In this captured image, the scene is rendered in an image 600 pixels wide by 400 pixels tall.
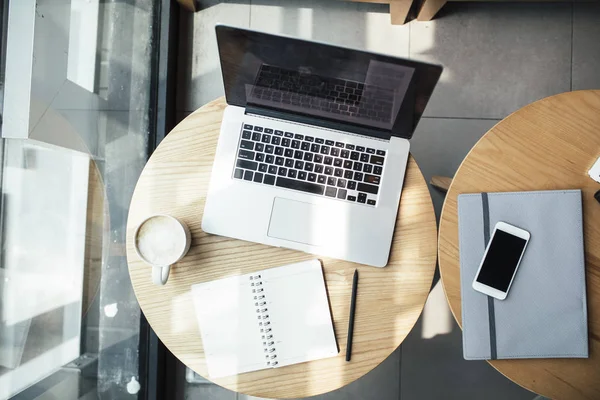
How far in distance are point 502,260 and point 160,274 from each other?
2.25ft

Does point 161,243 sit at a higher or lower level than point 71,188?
lower

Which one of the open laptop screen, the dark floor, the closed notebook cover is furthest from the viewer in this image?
the dark floor

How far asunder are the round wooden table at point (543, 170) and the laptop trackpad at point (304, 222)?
0.23 meters

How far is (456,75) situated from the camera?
5.02 feet

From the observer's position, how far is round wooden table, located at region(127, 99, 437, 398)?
95 centimetres

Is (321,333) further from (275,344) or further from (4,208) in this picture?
(4,208)

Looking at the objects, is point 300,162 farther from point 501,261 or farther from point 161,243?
point 501,261

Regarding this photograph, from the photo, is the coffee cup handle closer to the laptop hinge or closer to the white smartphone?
the laptop hinge

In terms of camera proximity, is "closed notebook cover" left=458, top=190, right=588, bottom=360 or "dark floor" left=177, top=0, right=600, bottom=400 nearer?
"closed notebook cover" left=458, top=190, right=588, bottom=360

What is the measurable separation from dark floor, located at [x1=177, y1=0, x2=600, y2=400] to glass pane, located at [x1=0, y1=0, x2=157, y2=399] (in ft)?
1.32

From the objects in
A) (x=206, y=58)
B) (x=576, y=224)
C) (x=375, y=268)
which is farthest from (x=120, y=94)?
(x=576, y=224)

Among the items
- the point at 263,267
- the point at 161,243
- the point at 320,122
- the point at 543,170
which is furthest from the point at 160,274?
the point at 543,170

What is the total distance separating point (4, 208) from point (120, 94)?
51 cm

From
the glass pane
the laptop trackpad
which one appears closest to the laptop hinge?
the laptop trackpad
